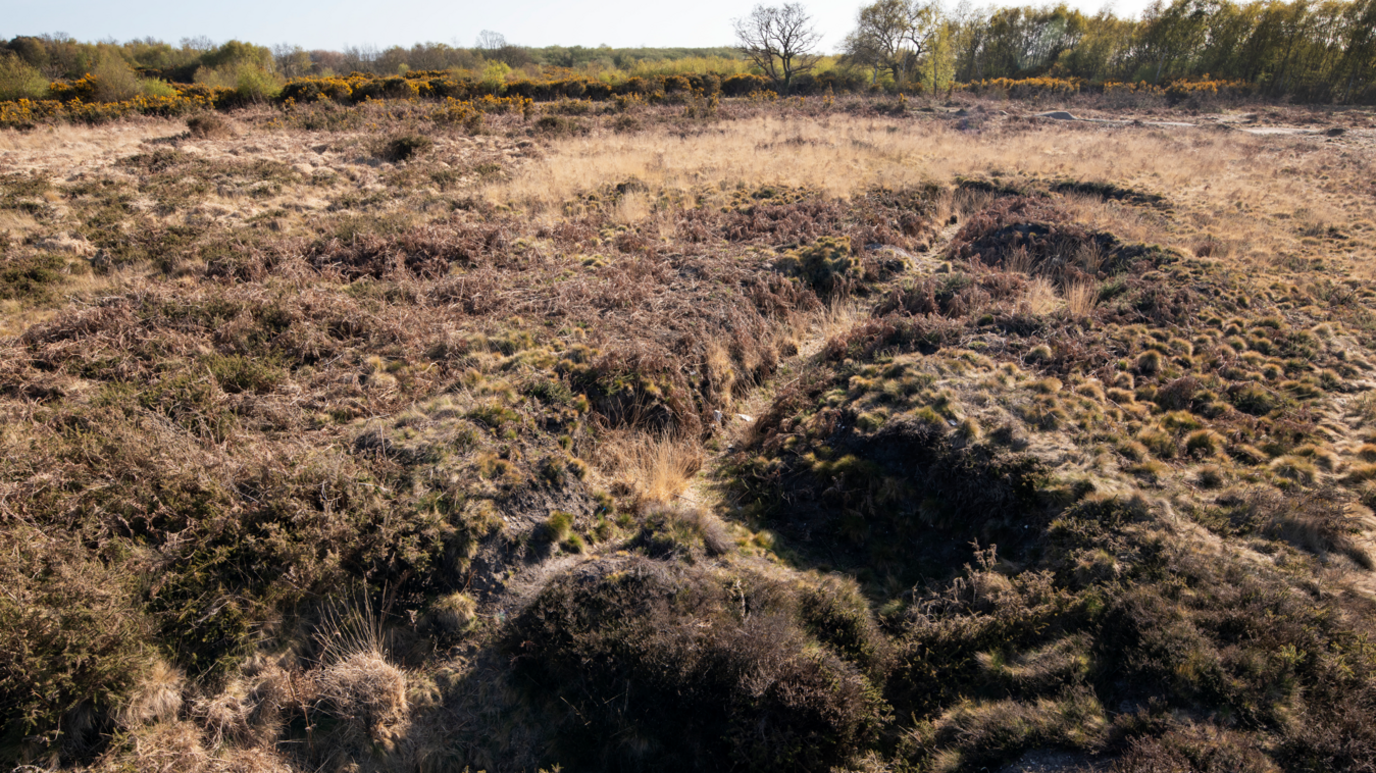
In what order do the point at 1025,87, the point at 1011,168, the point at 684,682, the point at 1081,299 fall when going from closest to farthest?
1. the point at 684,682
2. the point at 1081,299
3. the point at 1011,168
4. the point at 1025,87

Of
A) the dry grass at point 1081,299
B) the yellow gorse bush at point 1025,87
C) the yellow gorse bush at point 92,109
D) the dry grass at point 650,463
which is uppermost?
the yellow gorse bush at point 1025,87

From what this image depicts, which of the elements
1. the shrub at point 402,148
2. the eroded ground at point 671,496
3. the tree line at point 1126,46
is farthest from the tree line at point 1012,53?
the eroded ground at point 671,496

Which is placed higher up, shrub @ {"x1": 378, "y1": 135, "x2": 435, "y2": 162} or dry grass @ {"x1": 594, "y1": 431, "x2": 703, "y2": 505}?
shrub @ {"x1": 378, "y1": 135, "x2": 435, "y2": 162}

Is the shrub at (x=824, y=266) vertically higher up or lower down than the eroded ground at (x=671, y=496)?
higher up

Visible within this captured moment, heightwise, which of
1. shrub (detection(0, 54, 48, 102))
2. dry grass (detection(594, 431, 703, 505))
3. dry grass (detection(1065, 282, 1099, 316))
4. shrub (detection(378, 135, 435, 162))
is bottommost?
dry grass (detection(594, 431, 703, 505))

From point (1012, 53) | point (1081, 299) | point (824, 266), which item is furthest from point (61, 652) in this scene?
point (1012, 53)

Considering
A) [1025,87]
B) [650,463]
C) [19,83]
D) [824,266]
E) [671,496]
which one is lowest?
[671,496]

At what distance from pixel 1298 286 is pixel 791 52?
41340mm

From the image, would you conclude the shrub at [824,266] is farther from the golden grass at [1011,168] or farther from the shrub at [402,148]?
the shrub at [402,148]

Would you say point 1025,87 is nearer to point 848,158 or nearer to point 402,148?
point 848,158

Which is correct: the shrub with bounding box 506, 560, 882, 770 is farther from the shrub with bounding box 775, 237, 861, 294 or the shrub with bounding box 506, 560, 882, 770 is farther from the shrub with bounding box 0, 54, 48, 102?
the shrub with bounding box 0, 54, 48, 102

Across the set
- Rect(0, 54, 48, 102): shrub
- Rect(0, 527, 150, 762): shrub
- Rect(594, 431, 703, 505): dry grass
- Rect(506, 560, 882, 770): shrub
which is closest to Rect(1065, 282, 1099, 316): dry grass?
Rect(594, 431, 703, 505): dry grass

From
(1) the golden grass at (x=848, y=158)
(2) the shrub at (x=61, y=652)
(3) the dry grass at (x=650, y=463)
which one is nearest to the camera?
(2) the shrub at (x=61, y=652)

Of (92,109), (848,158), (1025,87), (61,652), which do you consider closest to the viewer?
(61,652)
